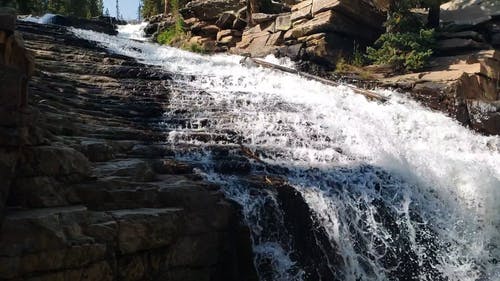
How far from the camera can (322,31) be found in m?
16.6

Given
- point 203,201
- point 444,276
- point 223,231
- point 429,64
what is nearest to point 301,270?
point 223,231

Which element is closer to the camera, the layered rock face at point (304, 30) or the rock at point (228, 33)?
the layered rock face at point (304, 30)

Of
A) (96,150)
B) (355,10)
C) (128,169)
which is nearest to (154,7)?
(355,10)

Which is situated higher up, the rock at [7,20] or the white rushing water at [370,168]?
the rock at [7,20]

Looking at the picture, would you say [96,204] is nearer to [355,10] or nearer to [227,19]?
[355,10]

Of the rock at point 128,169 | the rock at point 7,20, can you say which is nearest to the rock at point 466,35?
the rock at point 128,169

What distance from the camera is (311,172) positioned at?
7945mm

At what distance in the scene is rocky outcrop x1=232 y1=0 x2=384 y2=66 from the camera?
53.8ft

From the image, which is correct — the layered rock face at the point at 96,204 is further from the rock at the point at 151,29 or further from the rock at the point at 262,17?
the rock at the point at 151,29

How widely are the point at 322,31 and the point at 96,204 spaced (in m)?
12.4

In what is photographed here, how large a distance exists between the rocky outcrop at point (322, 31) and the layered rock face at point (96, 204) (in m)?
9.12

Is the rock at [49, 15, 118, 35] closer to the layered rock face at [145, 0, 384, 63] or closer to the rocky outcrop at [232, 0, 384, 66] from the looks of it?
the layered rock face at [145, 0, 384, 63]

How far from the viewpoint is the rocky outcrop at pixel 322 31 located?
53.8 feet

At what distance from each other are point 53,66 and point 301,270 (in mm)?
8042
